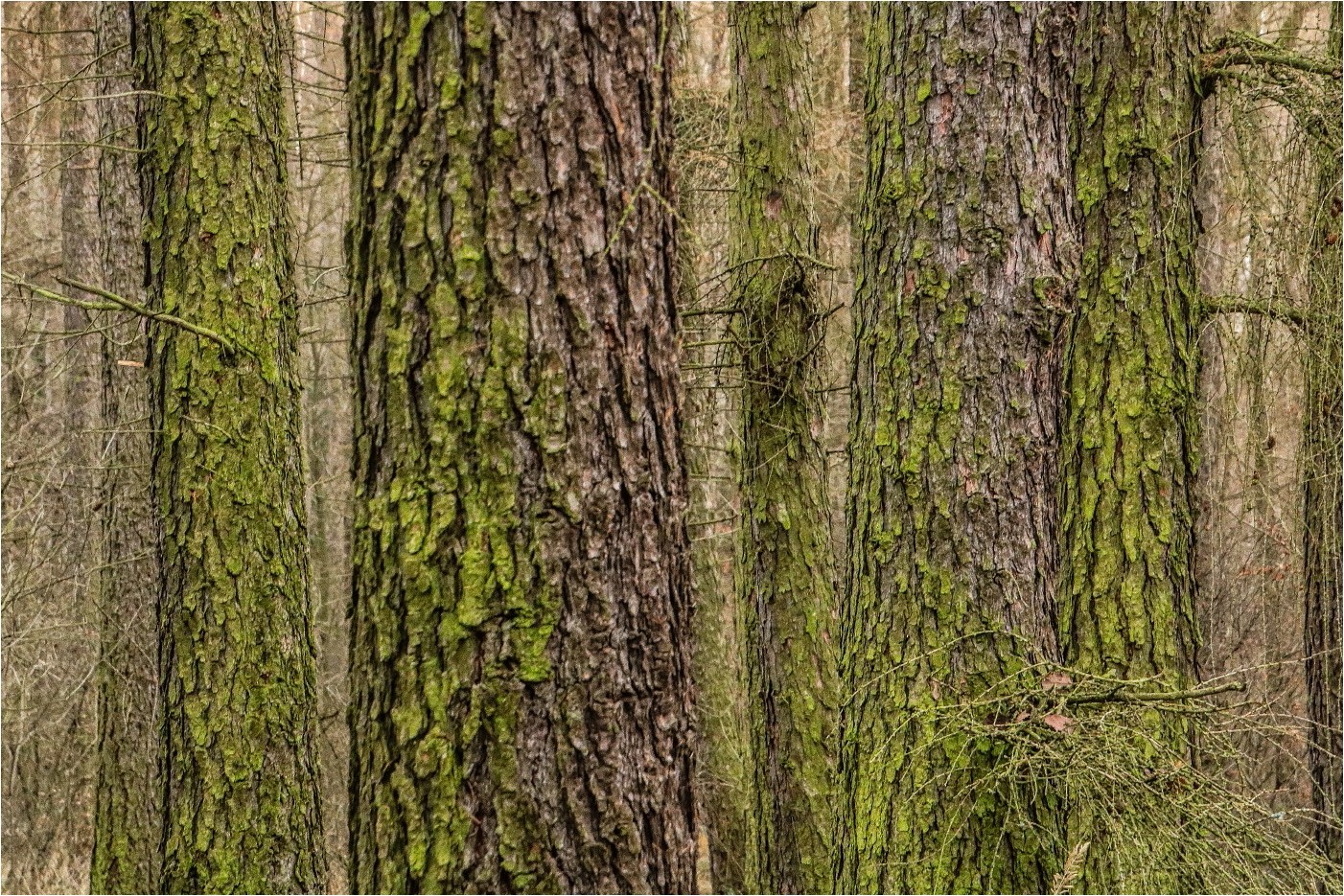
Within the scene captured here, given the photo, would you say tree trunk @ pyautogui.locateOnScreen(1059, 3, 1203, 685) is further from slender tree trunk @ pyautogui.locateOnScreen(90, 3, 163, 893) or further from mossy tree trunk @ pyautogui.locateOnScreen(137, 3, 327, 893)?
slender tree trunk @ pyautogui.locateOnScreen(90, 3, 163, 893)

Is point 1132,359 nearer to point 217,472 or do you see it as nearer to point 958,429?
point 958,429

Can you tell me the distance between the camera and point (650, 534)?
7.04 ft

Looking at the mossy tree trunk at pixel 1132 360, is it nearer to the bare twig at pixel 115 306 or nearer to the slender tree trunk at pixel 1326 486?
the slender tree trunk at pixel 1326 486

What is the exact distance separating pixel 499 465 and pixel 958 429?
6.04ft

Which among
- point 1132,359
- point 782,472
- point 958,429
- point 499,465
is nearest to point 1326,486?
point 1132,359

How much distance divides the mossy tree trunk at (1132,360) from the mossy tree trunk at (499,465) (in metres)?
2.39

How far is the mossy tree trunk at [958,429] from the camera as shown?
3291 millimetres

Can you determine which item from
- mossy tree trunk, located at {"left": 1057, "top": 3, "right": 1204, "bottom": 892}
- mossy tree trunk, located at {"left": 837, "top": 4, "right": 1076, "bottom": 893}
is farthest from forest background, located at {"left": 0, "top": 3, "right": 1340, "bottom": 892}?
mossy tree trunk, located at {"left": 837, "top": 4, "right": 1076, "bottom": 893}

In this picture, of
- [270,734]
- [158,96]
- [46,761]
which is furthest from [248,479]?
[46,761]

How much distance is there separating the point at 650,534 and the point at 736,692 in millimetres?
6482

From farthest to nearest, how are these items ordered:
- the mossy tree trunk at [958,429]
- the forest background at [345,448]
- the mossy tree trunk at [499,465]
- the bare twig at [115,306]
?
the forest background at [345,448], the mossy tree trunk at [958,429], the bare twig at [115,306], the mossy tree trunk at [499,465]

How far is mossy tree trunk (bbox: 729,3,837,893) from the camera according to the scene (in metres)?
5.70

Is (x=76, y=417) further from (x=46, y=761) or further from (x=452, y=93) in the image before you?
(x=452, y=93)

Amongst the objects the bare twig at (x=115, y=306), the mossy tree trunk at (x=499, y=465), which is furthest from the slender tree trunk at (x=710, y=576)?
the mossy tree trunk at (x=499, y=465)
